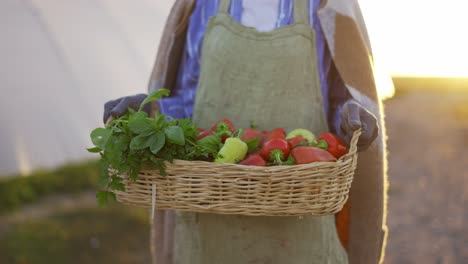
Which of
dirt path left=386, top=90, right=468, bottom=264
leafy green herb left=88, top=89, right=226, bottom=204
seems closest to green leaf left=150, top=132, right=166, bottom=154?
leafy green herb left=88, top=89, right=226, bottom=204

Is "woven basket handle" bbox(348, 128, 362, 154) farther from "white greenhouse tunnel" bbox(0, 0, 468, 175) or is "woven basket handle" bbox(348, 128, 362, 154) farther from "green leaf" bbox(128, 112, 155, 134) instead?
"white greenhouse tunnel" bbox(0, 0, 468, 175)

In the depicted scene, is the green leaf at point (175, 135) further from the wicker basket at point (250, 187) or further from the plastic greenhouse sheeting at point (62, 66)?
the plastic greenhouse sheeting at point (62, 66)

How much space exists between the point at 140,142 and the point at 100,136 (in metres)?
0.14

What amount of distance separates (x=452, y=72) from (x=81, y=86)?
9.76 ft

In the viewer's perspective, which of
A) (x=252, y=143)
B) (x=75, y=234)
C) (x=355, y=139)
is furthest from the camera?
(x=75, y=234)

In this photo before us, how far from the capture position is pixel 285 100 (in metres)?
2.22

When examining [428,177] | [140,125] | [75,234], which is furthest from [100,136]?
[428,177]

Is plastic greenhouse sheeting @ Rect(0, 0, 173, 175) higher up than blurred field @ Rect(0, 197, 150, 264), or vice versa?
plastic greenhouse sheeting @ Rect(0, 0, 173, 175)

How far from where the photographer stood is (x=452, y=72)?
508 cm

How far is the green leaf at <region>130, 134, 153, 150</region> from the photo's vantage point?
172 centimetres

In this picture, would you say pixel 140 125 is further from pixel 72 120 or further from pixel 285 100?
pixel 72 120

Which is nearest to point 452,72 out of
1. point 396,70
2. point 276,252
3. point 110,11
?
point 396,70

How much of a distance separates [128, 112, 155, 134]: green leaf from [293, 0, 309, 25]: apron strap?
0.76m

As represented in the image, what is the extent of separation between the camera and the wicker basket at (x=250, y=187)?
172 centimetres
